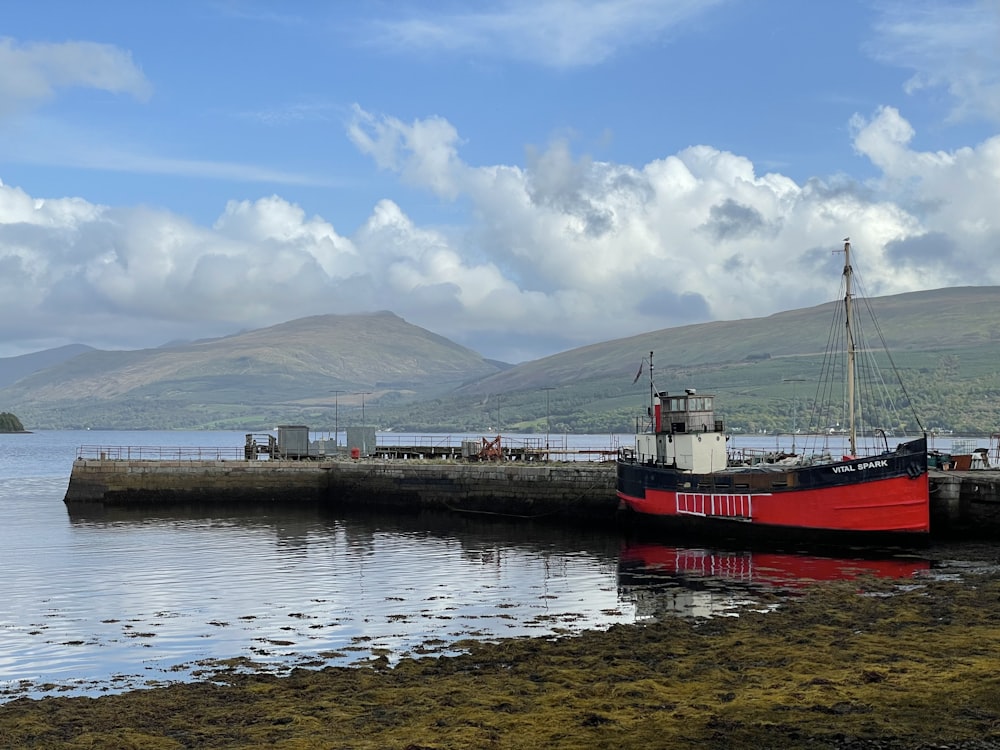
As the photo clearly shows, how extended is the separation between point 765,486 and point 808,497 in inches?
95.1

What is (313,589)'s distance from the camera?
41.6 m

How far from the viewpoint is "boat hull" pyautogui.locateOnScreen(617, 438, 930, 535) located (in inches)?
1944

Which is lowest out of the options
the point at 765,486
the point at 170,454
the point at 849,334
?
the point at 170,454

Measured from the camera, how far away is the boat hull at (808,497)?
4938 cm

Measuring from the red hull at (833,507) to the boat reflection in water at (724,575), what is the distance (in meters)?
2.82

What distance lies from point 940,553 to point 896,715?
31033 mm

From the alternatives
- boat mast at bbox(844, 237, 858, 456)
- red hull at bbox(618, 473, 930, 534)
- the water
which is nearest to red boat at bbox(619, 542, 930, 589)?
the water

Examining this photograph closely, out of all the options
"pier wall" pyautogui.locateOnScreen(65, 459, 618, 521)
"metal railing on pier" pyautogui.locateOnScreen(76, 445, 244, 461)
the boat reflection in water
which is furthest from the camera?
"metal railing on pier" pyautogui.locateOnScreen(76, 445, 244, 461)

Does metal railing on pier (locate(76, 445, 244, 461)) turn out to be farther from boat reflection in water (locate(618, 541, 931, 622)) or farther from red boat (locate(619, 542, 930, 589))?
boat reflection in water (locate(618, 541, 931, 622))

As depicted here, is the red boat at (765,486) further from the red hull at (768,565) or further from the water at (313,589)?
the red hull at (768,565)

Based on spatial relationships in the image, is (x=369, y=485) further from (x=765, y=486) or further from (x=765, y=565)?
(x=765, y=565)

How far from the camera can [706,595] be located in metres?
38.1

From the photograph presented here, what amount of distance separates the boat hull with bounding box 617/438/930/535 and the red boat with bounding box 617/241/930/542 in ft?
0.15

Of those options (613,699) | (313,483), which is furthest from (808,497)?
(313,483)
